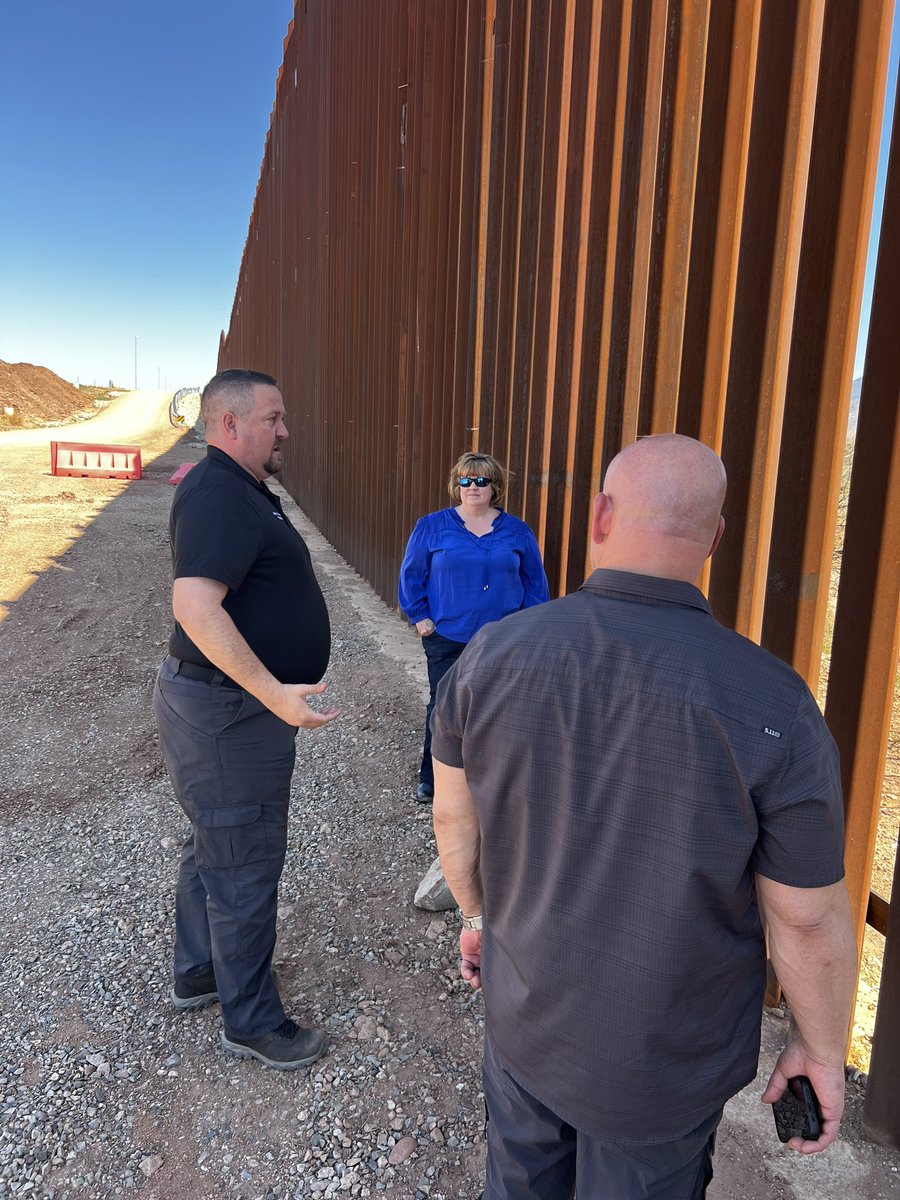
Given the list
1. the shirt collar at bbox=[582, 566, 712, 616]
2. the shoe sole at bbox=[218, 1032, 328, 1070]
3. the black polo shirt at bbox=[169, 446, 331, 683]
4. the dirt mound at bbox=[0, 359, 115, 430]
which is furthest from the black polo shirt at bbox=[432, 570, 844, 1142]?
the dirt mound at bbox=[0, 359, 115, 430]

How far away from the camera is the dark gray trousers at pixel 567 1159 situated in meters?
1.30

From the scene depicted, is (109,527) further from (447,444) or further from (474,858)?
(474,858)

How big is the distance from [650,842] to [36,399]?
5434 centimetres

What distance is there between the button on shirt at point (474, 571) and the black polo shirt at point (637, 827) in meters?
2.34

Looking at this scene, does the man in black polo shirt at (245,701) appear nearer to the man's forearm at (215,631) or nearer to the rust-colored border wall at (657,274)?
the man's forearm at (215,631)

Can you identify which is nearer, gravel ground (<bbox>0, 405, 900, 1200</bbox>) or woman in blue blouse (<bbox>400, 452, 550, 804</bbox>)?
gravel ground (<bbox>0, 405, 900, 1200</bbox>)

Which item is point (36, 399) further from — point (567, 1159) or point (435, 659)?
point (567, 1159)

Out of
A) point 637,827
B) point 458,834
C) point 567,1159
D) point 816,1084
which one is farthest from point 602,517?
point 567,1159

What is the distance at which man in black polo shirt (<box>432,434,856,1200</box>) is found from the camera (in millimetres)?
1121

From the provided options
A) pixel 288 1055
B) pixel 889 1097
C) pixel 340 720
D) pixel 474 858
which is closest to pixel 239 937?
pixel 288 1055

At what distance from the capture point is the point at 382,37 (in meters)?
7.67

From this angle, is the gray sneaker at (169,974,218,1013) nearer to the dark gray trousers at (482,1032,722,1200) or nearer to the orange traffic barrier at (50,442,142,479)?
the dark gray trousers at (482,1032,722,1200)

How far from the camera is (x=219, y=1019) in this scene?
2605 millimetres

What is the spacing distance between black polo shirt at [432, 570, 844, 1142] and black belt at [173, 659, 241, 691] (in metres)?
1.09
